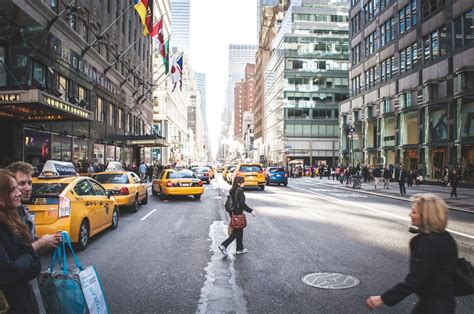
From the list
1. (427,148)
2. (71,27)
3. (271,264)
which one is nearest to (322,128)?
(427,148)

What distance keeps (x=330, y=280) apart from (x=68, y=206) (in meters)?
5.31

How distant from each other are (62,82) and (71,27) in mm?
3903

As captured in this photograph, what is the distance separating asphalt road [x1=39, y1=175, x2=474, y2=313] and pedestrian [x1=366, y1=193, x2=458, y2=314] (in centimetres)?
220

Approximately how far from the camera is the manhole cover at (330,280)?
613 cm

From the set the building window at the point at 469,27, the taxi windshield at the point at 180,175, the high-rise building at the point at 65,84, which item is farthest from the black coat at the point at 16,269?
the building window at the point at 469,27

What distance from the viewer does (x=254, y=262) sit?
760cm

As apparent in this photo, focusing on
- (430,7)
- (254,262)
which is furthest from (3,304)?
(430,7)

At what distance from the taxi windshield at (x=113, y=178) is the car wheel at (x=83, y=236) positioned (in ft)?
19.0

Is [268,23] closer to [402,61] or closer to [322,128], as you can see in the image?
[322,128]

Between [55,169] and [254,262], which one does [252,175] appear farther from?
[254,262]

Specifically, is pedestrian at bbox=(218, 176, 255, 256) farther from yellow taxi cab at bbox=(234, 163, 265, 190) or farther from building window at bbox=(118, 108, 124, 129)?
building window at bbox=(118, 108, 124, 129)

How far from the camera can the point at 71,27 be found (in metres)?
26.3

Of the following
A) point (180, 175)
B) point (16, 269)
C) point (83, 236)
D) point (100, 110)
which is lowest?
point (83, 236)

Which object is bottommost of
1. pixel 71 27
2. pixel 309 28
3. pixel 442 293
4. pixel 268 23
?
pixel 442 293
